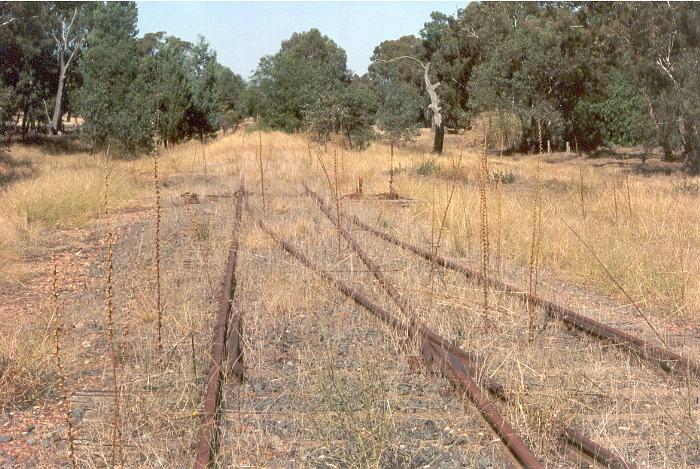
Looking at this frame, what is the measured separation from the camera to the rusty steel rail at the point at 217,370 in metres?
4.16

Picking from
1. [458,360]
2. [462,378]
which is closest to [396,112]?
[458,360]

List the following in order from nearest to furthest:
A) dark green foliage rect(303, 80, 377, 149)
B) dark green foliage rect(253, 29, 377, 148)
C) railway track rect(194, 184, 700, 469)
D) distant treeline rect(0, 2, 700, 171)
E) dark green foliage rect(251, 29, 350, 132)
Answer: railway track rect(194, 184, 700, 469), distant treeline rect(0, 2, 700, 171), dark green foliage rect(303, 80, 377, 149), dark green foliage rect(253, 29, 377, 148), dark green foliage rect(251, 29, 350, 132)

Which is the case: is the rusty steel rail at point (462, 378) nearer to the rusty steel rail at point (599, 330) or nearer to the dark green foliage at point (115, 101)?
the rusty steel rail at point (599, 330)

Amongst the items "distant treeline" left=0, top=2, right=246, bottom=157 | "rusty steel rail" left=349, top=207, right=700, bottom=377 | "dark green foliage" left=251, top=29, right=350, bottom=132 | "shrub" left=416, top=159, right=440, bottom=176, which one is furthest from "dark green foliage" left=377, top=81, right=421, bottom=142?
"rusty steel rail" left=349, top=207, right=700, bottom=377

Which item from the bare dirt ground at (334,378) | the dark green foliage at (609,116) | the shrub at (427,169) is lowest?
the bare dirt ground at (334,378)

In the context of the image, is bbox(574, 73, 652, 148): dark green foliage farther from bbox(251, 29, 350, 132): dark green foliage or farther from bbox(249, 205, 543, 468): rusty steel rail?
bbox(249, 205, 543, 468): rusty steel rail

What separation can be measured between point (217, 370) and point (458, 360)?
64.9 inches

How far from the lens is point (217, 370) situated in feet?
17.4

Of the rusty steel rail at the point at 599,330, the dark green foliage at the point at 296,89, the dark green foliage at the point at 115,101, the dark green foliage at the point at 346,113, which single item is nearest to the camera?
the rusty steel rail at the point at 599,330

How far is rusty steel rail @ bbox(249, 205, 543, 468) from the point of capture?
4.14 meters

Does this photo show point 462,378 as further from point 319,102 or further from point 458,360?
point 319,102

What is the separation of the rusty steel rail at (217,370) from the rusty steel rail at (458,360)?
1400 millimetres

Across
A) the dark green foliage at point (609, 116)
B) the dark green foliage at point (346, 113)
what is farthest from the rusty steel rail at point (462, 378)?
the dark green foliage at point (609, 116)

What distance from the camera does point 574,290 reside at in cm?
879
